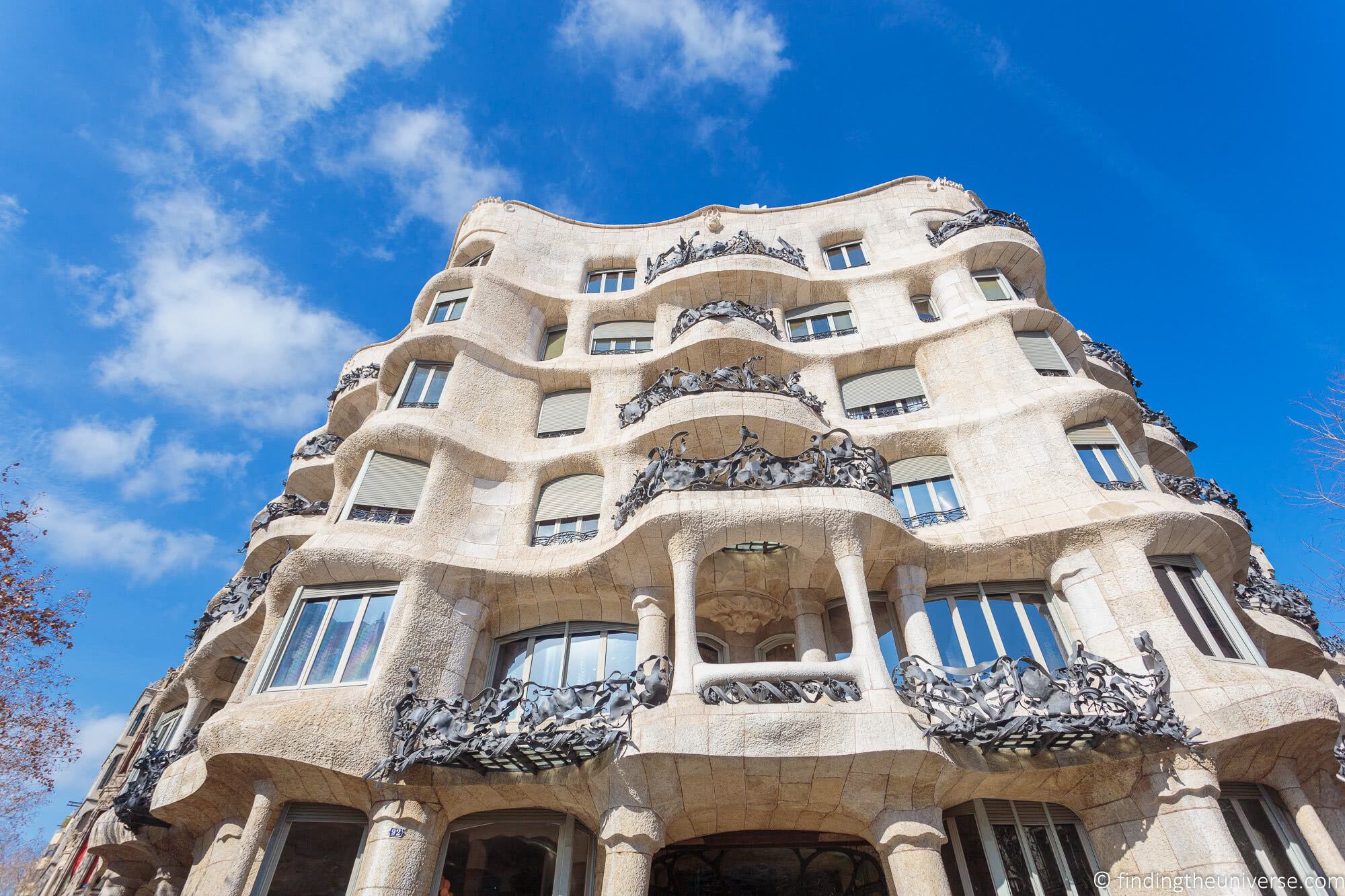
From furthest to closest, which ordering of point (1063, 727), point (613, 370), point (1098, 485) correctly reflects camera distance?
point (613, 370), point (1098, 485), point (1063, 727)

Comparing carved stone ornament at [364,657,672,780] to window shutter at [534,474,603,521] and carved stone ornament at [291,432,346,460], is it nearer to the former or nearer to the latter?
window shutter at [534,474,603,521]

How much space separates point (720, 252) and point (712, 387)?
19.5 feet

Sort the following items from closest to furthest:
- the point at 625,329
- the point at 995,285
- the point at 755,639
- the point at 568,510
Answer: the point at 755,639 → the point at 568,510 → the point at 995,285 → the point at 625,329

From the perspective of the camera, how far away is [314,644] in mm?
12320

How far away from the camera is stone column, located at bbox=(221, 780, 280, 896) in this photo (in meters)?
9.91

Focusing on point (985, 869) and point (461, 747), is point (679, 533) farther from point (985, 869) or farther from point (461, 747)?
point (985, 869)

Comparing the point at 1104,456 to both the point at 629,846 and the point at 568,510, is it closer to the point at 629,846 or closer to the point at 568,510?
the point at 568,510

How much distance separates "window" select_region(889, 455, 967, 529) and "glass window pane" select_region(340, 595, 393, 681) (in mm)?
9684

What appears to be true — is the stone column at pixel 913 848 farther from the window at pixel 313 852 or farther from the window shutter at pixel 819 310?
the window shutter at pixel 819 310

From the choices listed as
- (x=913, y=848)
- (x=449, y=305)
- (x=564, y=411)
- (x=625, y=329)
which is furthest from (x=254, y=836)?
(x=625, y=329)

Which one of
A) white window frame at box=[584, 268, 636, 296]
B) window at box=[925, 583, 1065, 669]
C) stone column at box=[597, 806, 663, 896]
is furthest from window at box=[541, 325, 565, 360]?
stone column at box=[597, 806, 663, 896]

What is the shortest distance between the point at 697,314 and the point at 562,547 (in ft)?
22.9

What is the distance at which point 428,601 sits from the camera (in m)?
12.6

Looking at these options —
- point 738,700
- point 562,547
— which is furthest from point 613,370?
point 738,700
